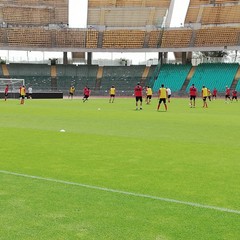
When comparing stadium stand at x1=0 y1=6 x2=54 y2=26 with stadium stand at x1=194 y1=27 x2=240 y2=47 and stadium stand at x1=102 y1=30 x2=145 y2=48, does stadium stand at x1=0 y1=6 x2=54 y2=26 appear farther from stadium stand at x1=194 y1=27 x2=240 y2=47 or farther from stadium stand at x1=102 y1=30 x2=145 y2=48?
stadium stand at x1=194 y1=27 x2=240 y2=47

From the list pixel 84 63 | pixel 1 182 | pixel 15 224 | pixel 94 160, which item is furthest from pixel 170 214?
pixel 84 63

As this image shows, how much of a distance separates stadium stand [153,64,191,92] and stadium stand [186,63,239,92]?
1.63 metres

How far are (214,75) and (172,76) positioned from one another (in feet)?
21.1

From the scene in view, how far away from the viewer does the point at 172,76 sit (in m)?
69.7

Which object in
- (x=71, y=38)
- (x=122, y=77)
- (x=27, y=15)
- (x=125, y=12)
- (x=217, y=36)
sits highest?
(x=125, y=12)

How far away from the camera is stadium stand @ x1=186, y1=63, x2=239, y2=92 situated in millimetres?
65500

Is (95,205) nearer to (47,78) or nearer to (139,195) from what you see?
(139,195)

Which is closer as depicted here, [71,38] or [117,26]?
[71,38]

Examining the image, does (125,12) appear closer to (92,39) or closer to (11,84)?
(92,39)

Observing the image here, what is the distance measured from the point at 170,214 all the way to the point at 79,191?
1796 mm

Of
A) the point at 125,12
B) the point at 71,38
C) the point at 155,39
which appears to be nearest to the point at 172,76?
the point at 155,39

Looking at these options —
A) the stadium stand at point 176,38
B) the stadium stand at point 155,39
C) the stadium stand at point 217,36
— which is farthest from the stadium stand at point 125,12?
the stadium stand at point 217,36

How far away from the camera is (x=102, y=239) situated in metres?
4.78

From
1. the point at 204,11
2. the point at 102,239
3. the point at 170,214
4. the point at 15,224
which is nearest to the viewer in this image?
the point at 102,239
